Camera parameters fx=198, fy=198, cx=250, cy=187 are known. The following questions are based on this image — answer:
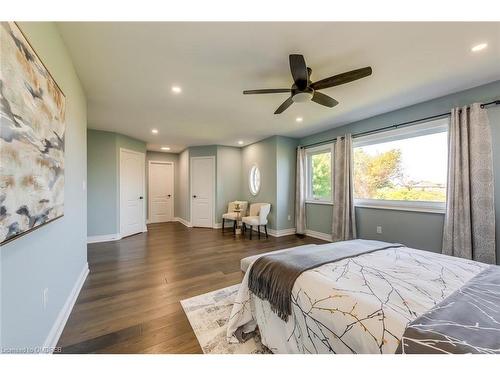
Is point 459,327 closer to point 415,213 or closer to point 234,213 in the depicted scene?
point 415,213

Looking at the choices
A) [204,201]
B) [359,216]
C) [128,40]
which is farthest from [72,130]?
[359,216]

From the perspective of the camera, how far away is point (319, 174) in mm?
4633

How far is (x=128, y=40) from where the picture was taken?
1.66 meters

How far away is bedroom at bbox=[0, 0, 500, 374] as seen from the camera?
999mm

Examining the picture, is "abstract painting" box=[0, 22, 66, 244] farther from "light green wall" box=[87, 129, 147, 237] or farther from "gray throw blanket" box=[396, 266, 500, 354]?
"light green wall" box=[87, 129, 147, 237]

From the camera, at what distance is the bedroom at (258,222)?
39.3 inches

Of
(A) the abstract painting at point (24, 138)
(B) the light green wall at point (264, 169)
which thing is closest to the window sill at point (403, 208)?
(B) the light green wall at point (264, 169)

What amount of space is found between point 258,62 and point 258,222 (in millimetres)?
3348

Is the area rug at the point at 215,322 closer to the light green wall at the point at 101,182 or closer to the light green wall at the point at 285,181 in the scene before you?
the light green wall at the point at 285,181

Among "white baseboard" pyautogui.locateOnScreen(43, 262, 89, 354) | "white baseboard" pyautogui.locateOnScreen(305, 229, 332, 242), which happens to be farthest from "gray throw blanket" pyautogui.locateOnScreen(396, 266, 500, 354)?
"white baseboard" pyautogui.locateOnScreen(305, 229, 332, 242)

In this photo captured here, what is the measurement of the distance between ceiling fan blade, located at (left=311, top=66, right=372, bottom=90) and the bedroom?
0.02m

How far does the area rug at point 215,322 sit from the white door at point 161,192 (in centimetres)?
518

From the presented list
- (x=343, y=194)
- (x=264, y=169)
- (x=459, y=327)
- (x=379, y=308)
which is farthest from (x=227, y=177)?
(x=459, y=327)
